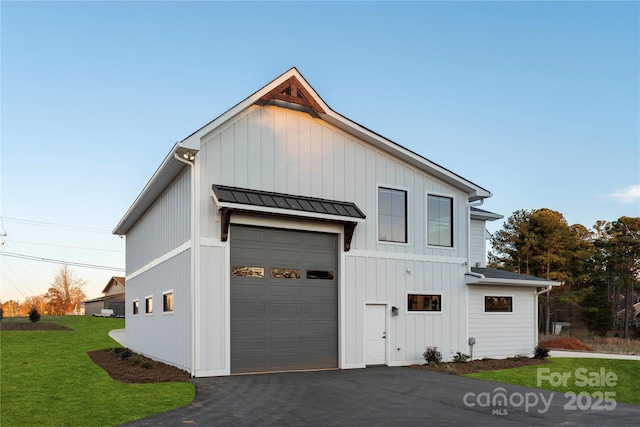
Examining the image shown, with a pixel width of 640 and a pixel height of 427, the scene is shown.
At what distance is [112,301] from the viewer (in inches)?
2564

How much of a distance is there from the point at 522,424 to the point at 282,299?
23.8ft

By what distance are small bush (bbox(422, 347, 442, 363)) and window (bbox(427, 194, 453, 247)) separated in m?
3.44

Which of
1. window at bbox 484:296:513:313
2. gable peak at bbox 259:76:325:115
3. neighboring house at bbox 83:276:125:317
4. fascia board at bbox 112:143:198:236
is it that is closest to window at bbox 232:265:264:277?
fascia board at bbox 112:143:198:236

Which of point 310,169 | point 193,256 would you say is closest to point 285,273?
point 193,256

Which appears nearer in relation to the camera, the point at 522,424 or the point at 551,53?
the point at 522,424

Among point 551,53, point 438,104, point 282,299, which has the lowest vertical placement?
point 282,299

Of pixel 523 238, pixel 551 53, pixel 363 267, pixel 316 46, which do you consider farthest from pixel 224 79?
pixel 523 238

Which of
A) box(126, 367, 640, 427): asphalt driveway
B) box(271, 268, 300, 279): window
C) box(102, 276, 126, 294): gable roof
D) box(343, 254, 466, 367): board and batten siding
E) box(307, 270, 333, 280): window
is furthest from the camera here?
box(102, 276, 126, 294): gable roof

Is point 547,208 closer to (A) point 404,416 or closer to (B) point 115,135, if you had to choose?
(B) point 115,135

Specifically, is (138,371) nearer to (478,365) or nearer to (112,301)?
(478,365)

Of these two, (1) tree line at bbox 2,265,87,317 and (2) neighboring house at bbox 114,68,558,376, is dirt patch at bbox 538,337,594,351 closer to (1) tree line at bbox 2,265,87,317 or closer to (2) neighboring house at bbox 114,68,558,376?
(2) neighboring house at bbox 114,68,558,376

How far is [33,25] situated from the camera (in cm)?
1573

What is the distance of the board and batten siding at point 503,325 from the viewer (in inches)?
712

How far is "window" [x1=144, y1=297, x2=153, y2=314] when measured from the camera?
18658mm
